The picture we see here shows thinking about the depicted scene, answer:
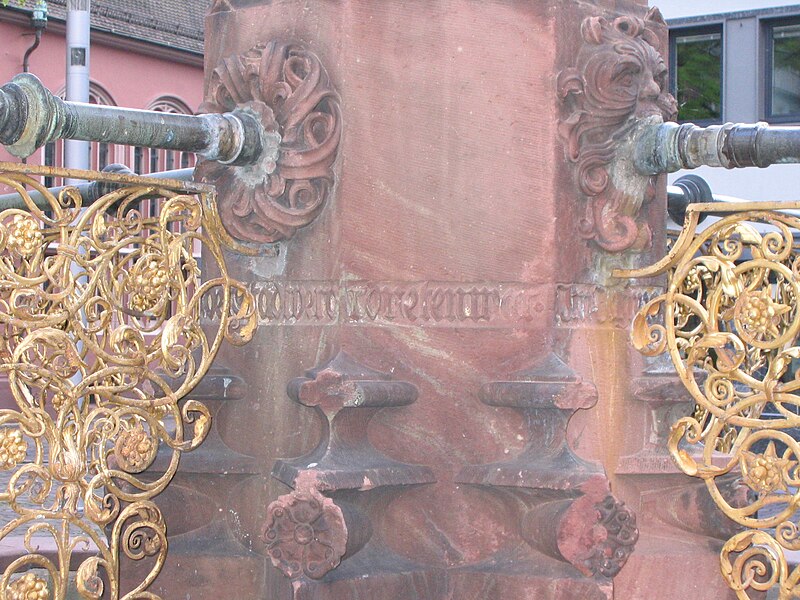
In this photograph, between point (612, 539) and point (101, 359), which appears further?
point (101, 359)

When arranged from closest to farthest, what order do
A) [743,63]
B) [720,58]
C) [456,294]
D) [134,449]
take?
[134,449] < [456,294] < [743,63] < [720,58]

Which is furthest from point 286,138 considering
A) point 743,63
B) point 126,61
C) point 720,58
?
point 126,61

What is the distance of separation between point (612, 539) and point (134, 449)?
1531mm

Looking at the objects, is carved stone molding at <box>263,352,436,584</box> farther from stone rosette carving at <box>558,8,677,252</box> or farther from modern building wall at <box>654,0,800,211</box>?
modern building wall at <box>654,0,800,211</box>

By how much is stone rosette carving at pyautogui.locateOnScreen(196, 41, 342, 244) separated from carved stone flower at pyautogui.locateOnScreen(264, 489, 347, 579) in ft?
3.22

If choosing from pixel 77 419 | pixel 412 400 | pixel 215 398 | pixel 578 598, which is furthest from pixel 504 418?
pixel 77 419

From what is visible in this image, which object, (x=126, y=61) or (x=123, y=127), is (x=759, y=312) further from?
(x=126, y=61)

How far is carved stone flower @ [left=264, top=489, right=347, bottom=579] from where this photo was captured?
4.42m

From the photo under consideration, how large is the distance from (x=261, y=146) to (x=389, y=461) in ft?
3.74

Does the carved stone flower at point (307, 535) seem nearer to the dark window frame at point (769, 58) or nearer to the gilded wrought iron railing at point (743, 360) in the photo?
the gilded wrought iron railing at point (743, 360)

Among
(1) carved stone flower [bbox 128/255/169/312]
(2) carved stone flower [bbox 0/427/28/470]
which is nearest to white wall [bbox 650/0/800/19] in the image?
(1) carved stone flower [bbox 128/255/169/312]

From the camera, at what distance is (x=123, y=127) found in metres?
4.71

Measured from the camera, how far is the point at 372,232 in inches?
190

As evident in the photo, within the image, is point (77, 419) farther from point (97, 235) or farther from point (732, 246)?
point (732, 246)
